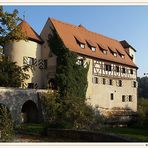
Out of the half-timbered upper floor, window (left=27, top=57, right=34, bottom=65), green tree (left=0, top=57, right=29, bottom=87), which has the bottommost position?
green tree (left=0, top=57, right=29, bottom=87)

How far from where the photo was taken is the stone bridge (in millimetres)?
31016

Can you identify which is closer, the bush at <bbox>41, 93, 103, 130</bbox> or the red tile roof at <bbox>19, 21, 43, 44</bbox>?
the bush at <bbox>41, 93, 103, 130</bbox>

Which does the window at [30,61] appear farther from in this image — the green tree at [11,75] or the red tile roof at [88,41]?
the red tile roof at [88,41]

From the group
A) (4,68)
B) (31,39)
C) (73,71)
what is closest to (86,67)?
(73,71)

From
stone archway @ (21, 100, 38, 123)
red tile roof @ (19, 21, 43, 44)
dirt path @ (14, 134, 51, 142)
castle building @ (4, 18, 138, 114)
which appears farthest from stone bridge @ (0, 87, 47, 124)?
A: dirt path @ (14, 134, 51, 142)

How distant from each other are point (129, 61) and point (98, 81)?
880cm

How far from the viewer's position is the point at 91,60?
41.5m

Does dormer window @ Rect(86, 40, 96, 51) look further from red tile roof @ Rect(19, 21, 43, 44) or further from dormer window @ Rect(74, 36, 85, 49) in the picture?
red tile roof @ Rect(19, 21, 43, 44)

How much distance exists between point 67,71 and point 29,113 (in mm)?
5759

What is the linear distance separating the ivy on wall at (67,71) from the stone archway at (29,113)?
3.04 meters

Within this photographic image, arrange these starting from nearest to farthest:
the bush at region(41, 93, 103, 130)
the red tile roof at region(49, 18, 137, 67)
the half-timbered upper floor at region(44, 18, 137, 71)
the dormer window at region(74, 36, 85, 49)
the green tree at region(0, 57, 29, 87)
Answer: the bush at region(41, 93, 103, 130), the green tree at region(0, 57, 29, 87), the red tile roof at region(49, 18, 137, 67), the half-timbered upper floor at region(44, 18, 137, 71), the dormer window at region(74, 36, 85, 49)

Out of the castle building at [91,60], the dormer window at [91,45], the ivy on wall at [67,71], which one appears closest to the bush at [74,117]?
the ivy on wall at [67,71]

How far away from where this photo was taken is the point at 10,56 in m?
37.3

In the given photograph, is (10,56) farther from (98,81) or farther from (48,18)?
(98,81)
